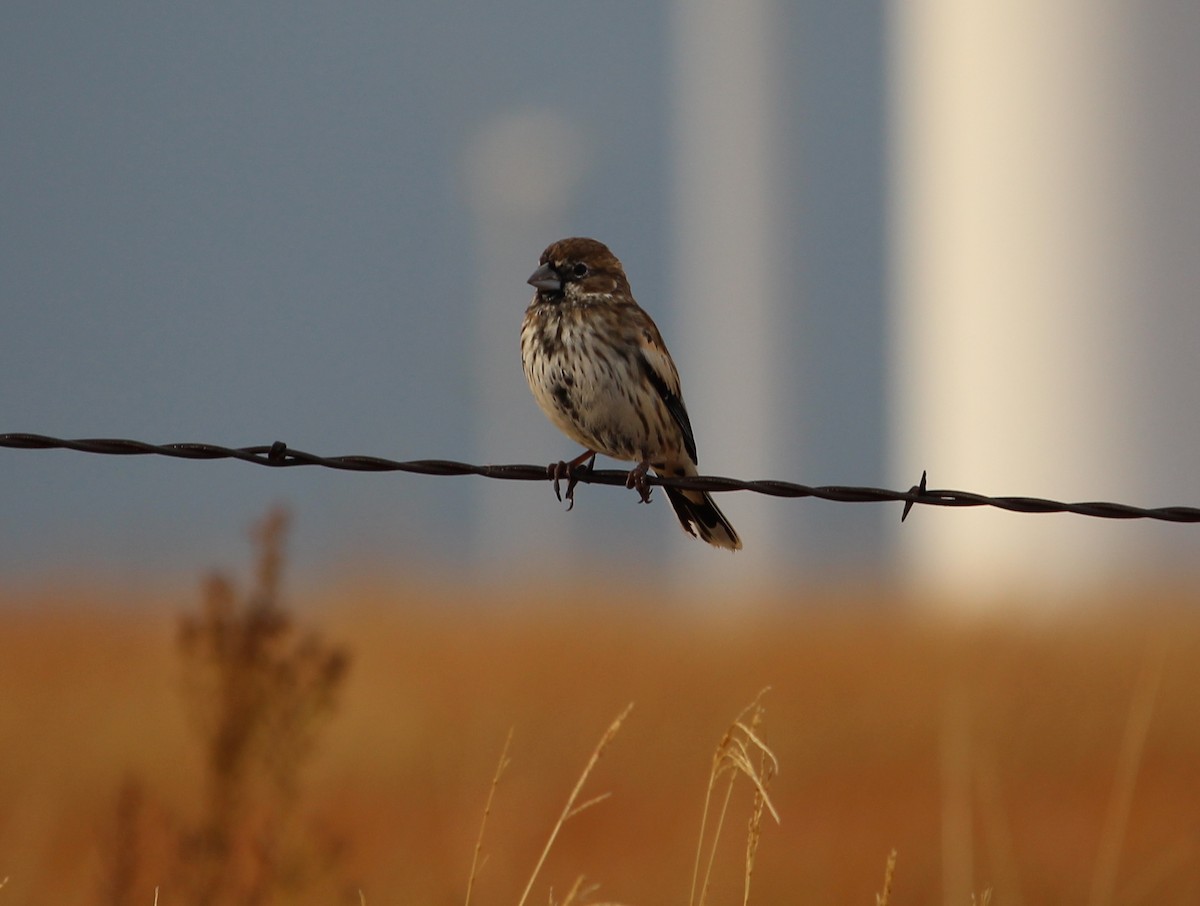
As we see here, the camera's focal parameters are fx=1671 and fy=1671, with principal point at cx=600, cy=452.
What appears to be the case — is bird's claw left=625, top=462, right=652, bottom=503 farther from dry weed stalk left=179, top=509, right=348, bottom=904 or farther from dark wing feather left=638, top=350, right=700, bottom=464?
dry weed stalk left=179, top=509, right=348, bottom=904

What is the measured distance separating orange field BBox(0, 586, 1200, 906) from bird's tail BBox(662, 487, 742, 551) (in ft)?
3.68

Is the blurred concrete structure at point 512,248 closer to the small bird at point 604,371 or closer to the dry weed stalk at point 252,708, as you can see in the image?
the small bird at point 604,371

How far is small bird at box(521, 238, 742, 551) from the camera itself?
5.97m

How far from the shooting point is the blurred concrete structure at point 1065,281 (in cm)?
2394

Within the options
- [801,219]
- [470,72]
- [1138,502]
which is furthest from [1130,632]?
[470,72]

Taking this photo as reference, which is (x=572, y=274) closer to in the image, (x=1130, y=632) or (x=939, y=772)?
(x=939, y=772)

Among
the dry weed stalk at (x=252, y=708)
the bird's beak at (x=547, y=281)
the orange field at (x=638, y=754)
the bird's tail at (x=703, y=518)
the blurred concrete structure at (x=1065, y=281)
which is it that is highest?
the blurred concrete structure at (x=1065, y=281)

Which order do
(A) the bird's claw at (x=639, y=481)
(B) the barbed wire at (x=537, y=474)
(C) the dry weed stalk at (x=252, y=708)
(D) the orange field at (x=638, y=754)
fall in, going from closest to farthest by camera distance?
1. (B) the barbed wire at (x=537, y=474)
2. (C) the dry weed stalk at (x=252, y=708)
3. (A) the bird's claw at (x=639, y=481)
4. (D) the orange field at (x=638, y=754)

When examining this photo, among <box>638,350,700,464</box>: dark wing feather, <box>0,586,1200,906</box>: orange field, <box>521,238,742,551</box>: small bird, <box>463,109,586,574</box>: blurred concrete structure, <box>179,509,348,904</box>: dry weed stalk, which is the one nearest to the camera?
<box>179,509,348,904</box>: dry weed stalk

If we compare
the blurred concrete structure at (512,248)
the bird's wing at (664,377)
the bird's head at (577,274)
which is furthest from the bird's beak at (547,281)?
the blurred concrete structure at (512,248)

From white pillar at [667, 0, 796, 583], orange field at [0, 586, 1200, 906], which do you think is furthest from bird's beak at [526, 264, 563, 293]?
white pillar at [667, 0, 796, 583]

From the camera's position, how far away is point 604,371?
19.6 ft

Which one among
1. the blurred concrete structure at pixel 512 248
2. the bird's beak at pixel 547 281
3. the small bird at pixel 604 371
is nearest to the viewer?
the small bird at pixel 604 371

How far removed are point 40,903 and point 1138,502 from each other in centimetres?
1960
